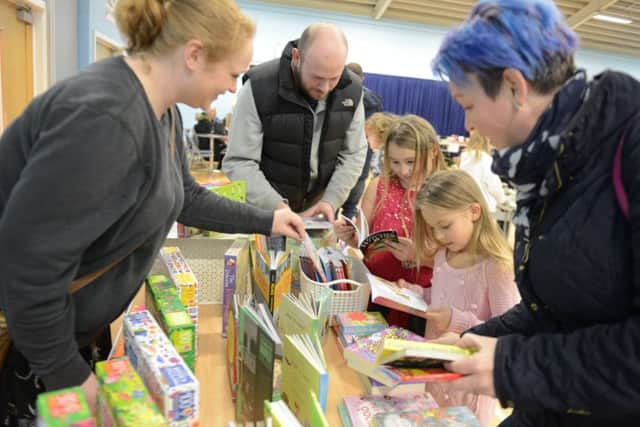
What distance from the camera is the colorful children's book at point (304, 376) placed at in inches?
38.1

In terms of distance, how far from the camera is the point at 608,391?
74 centimetres

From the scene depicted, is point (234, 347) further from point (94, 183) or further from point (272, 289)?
point (94, 183)

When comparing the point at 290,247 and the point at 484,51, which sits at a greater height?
the point at 484,51

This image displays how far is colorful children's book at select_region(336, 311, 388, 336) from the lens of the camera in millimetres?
1492

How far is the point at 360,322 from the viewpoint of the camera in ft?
5.00

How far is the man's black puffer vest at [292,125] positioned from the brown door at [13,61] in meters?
2.95

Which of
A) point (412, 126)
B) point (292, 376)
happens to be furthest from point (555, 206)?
point (412, 126)

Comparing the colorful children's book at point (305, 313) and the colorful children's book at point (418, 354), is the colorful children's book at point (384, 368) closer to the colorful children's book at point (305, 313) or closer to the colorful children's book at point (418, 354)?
the colorful children's book at point (418, 354)

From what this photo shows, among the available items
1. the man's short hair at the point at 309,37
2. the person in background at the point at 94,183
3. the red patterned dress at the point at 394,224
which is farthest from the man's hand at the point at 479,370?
the man's short hair at the point at 309,37

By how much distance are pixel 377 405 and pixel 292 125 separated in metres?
1.48

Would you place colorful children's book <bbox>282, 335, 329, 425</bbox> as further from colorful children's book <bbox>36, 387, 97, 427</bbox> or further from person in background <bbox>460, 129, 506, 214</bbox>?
person in background <bbox>460, 129, 506, 214</bbox>

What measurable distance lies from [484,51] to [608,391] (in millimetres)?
593

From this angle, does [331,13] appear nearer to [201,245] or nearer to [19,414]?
[201,245]

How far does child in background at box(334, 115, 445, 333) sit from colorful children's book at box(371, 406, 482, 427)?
811 mm
